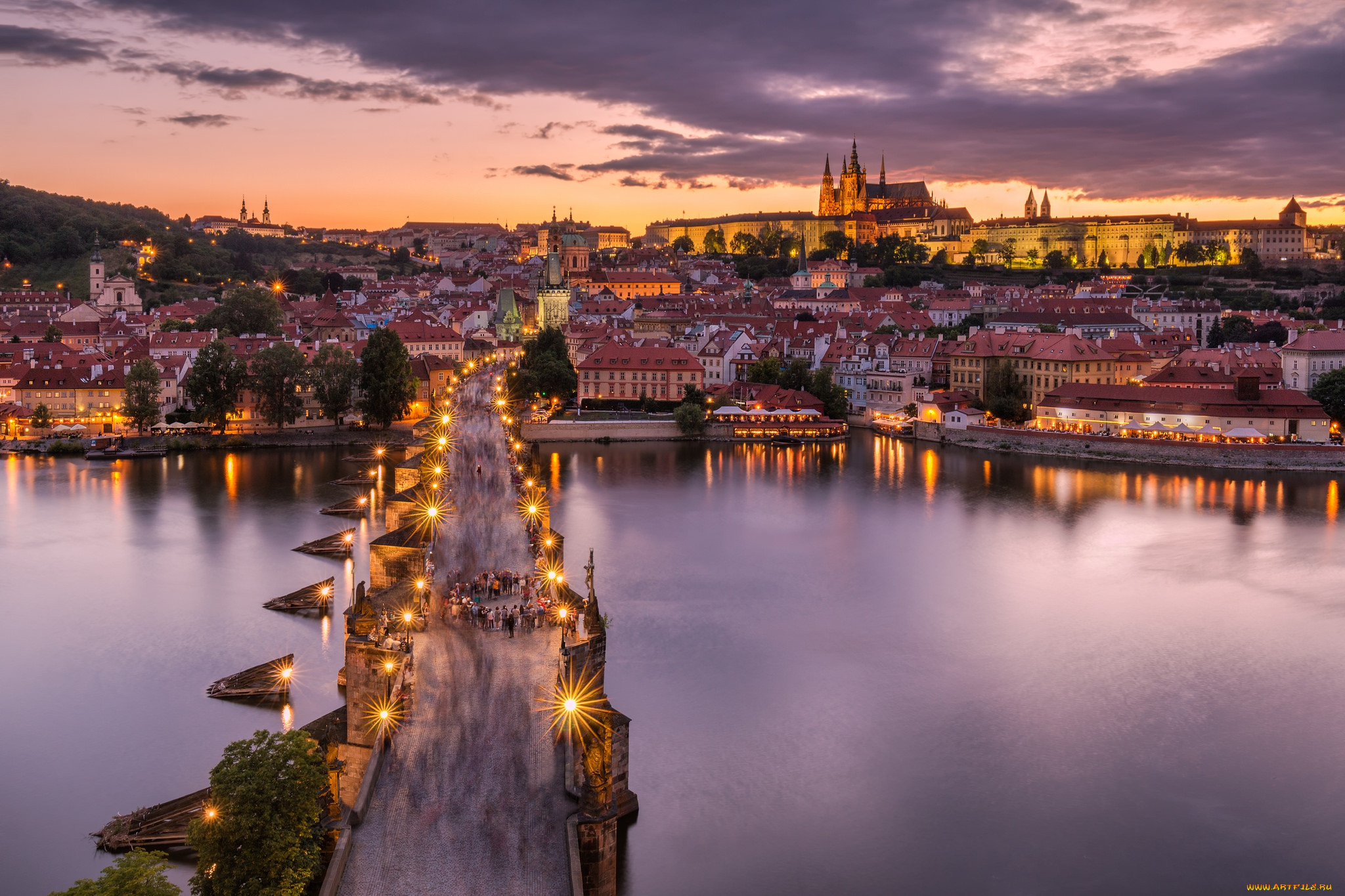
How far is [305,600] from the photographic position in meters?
11.1

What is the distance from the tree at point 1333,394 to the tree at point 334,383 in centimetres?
1847

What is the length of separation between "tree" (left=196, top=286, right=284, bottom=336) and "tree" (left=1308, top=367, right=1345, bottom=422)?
23989 mm

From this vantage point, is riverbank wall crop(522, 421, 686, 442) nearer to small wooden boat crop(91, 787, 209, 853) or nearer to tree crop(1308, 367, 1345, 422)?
tree crop(1308, 367, 1345, 422)

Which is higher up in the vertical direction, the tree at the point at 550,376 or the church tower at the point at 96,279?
the church tower at the point at 96,279

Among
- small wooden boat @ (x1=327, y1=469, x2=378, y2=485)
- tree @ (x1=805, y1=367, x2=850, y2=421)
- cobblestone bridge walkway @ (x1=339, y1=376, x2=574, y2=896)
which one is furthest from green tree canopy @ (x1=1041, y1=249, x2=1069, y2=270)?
cobblestone bridge walkway @ (x1=339, y1=376, x2=574, y2=896)

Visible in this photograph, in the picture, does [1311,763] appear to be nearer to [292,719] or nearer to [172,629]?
[292,719]

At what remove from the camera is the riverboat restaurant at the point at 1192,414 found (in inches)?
838

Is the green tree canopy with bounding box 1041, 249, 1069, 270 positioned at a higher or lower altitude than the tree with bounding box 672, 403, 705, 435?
higher

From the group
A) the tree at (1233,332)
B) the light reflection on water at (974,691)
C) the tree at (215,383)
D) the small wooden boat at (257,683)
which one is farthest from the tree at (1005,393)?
the small wooden boat at (257,683)

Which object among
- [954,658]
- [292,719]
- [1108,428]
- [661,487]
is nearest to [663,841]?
[292,719]

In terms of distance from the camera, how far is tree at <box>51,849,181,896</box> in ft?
14.6

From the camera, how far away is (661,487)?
60.4ft

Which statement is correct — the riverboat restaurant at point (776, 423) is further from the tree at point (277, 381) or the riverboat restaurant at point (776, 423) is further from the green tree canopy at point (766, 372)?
the tree at point (277, 381)

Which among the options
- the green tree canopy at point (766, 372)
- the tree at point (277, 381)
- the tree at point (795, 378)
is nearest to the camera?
the tree at point (277, 381)
